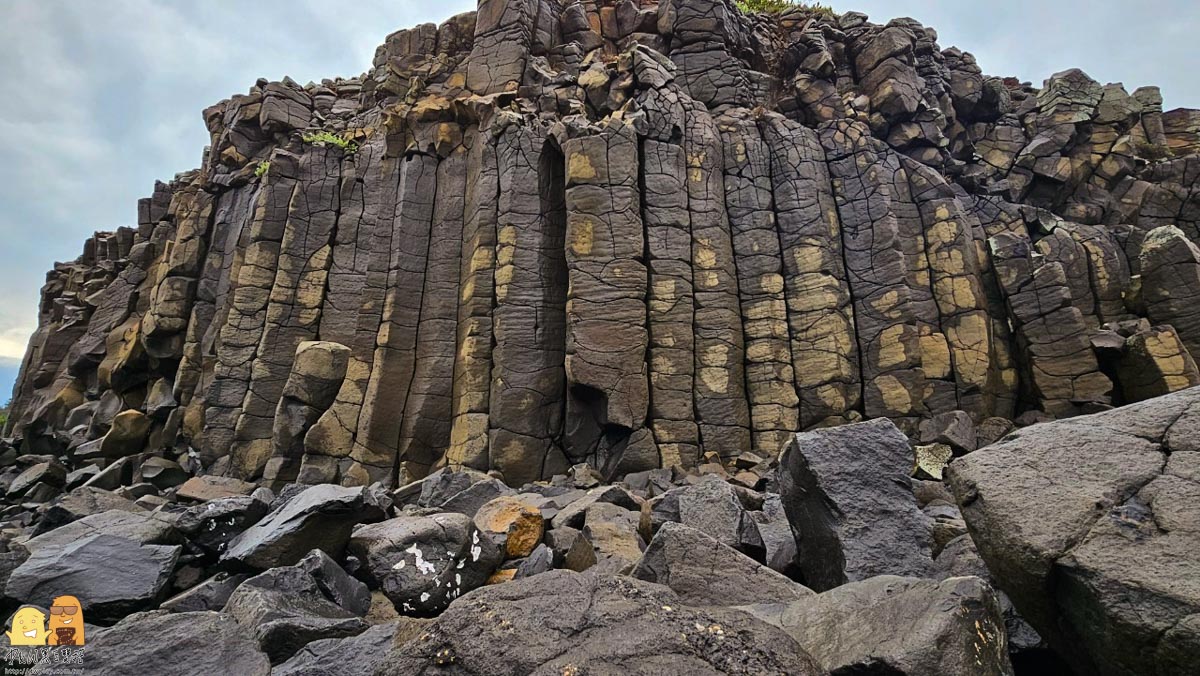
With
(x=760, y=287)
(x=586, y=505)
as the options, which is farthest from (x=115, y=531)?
(x=760, y=287)

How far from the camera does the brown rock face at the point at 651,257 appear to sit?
14297 mm

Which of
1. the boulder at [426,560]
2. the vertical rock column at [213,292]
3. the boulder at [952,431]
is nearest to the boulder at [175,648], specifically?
the boulder at [426,560]

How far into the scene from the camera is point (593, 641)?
2.99 metres

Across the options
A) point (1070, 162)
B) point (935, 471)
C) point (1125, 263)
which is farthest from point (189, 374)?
Answer: point (1070, 162)

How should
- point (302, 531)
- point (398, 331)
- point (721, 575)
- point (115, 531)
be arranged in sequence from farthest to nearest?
point (398, 331)
point (115, 531)
point (302, 531)
point (721, 575)

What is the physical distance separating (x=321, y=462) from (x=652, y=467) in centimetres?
769

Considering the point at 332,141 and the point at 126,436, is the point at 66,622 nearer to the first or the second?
the point at 126,436

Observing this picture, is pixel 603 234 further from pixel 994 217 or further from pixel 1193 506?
pixel 1193 506

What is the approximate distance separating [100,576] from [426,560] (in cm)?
301

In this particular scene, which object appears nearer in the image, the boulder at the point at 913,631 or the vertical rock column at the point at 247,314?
the boulder at the point at 913,631

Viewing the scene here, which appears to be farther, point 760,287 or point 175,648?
point 760,287

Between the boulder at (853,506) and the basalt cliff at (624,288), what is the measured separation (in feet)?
0.23

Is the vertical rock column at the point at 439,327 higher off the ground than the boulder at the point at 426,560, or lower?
higher

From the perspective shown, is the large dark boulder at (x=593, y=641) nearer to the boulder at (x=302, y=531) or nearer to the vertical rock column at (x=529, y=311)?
the boulder at (x=302, y=531)
